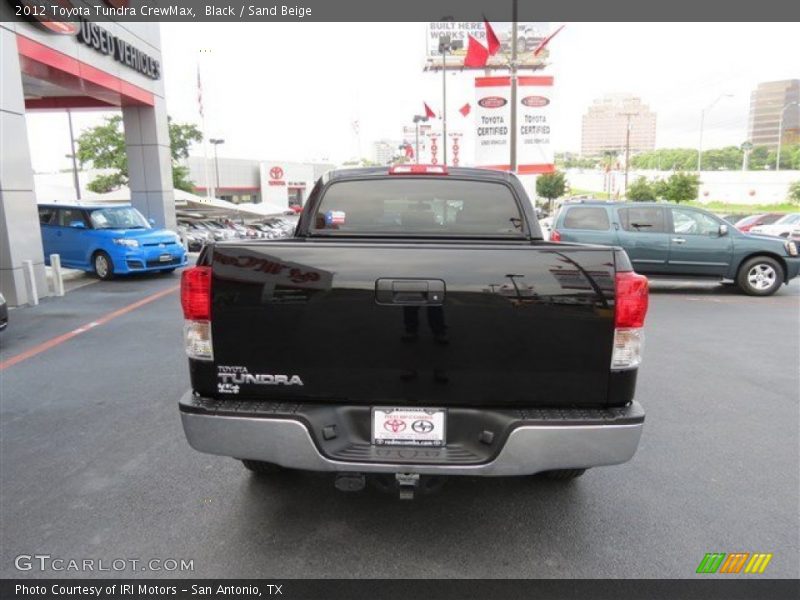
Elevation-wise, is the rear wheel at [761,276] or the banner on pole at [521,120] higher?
the banner on pole at [521,120]

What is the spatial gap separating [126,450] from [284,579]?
2.00 m

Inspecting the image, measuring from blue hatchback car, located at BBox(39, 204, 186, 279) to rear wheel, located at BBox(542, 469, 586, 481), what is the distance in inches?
466

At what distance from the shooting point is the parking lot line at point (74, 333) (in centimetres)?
660

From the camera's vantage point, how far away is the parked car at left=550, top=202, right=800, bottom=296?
35.5 feet

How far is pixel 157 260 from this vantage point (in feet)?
44.1

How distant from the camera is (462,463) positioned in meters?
2.50

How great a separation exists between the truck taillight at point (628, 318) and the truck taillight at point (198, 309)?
1.84m

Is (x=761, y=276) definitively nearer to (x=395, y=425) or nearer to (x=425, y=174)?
(x=425, y=174)

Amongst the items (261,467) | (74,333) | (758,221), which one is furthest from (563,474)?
(758,221)

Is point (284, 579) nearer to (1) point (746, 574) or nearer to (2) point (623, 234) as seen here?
(1) point (746, 574)

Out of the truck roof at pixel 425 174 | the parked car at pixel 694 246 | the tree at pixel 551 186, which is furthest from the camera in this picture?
the tree at pixel 551 186

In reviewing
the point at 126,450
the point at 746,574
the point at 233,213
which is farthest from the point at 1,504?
the point at 233,213

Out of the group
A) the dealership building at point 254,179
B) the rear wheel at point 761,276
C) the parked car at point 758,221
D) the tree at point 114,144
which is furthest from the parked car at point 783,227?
the dealership building at point 254,179

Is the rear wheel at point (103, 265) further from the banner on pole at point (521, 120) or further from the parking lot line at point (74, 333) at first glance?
the banner on pole at point (521, 120)
